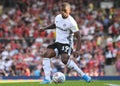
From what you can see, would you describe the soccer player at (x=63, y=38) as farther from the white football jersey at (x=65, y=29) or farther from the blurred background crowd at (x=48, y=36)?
the blurred background crowd at (x=48, y=36)

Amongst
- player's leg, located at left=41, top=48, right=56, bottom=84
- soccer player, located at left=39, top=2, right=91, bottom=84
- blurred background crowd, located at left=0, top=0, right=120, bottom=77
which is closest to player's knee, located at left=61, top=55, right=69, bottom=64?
soccer player, located at left=39, top=2, right=91, bottom=84

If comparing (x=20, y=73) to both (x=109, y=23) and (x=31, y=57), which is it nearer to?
(x=31, y=57)

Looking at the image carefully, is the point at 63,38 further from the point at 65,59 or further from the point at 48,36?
the point at 48,36

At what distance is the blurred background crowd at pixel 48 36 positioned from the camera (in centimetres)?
2564

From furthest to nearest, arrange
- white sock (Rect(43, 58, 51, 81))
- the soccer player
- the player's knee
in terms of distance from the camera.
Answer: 1. white sock (Rect(43, 58, 51, 81))
2. the soccer player
3. the player's knee

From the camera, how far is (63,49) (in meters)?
16.1

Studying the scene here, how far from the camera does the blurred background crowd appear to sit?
84.1ft

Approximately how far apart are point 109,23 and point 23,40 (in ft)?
17.3

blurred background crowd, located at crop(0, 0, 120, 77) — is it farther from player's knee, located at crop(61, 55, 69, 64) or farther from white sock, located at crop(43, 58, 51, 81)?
player's knee, located at crop(61, 55, 69, 64)

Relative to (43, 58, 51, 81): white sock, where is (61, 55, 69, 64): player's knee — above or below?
above

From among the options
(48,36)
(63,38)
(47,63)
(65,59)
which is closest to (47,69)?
(47,63)

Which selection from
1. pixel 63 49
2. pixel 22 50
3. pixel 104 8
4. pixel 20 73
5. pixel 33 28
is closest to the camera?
pixel 63 49

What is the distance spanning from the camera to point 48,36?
28484 mm

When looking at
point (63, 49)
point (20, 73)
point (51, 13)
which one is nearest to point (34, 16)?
point (51, 13)
